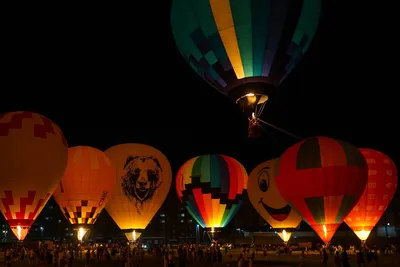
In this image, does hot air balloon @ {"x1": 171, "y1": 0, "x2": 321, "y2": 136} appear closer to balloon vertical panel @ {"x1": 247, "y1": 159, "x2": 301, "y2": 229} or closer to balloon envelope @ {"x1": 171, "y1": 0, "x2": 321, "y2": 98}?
balloon envelope @ {"x1": 171, "y1": 0, "x2": 321, "y2": 98}

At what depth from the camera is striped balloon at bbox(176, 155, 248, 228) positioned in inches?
898

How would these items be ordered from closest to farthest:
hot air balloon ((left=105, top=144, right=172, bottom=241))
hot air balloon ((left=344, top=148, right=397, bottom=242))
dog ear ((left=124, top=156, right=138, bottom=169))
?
hot air balloon ((left=344, top=148, right=397, bottom=242))
hot air balloon ((left=105, top=144, right=172, bottom=241))
dog ear ((left=124, top=156, right=138, bottom=169))

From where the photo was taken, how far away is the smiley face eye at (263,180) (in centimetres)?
2414

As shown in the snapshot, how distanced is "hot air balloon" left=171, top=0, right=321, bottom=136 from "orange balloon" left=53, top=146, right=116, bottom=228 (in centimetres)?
697

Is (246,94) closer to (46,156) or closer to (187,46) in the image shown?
(187,46)

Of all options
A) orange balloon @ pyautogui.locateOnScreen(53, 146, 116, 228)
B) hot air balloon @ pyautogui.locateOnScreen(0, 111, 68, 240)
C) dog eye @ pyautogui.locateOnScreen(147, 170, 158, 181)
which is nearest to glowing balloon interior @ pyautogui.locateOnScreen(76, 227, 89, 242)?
orange balloon @ pyautogui.locateOnScreen(53, 146, 116, 228)

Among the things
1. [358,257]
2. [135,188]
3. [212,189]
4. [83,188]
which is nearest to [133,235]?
[135,188]

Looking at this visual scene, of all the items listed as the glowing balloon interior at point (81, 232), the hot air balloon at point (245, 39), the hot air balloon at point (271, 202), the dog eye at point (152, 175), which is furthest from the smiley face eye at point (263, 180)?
the glowing balloon interior at point (81, 232)

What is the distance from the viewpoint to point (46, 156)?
16562 millimetres

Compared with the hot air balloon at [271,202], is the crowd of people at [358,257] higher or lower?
lower

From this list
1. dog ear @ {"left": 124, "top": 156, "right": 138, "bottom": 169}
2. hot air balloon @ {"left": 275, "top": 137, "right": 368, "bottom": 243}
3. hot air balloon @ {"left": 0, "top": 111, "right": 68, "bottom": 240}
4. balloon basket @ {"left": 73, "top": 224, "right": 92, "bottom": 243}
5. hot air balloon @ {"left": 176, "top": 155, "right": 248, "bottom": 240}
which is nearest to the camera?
hot air balloon @ {"left": 0, "top": 111, "right": 68, "bottom": 240}

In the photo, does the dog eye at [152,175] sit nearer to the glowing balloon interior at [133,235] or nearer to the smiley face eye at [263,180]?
the glowing balloon interior at [133,235]

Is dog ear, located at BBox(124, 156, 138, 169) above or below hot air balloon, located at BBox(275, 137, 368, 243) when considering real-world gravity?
above

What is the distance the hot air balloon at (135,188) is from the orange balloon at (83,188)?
1535mm
